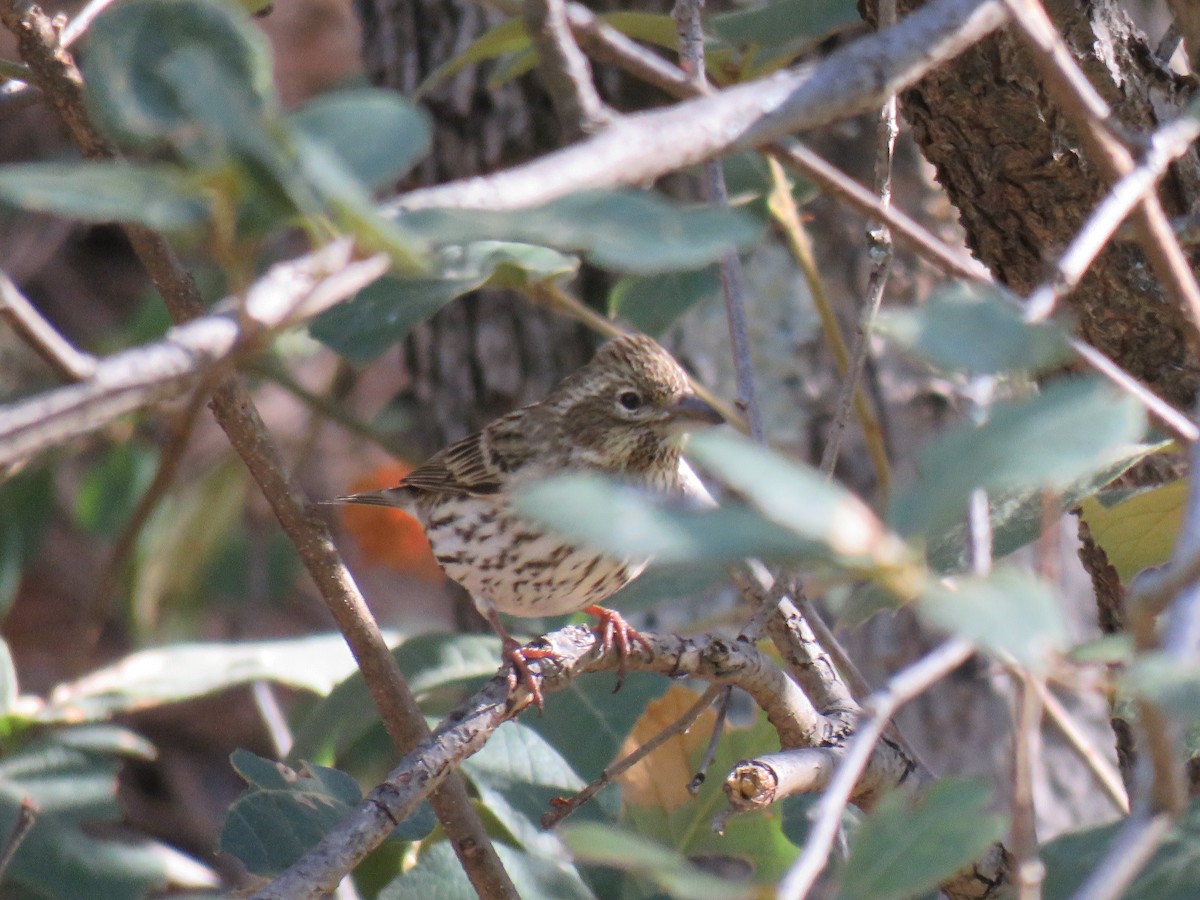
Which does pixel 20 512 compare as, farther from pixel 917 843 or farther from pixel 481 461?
pixel 917 843

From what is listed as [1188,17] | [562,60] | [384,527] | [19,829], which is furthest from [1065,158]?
[384,527]

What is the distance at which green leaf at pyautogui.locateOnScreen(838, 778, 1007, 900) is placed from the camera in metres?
0.91

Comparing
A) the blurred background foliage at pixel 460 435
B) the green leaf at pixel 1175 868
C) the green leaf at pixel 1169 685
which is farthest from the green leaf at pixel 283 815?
the green leaf at pixel 1169 685

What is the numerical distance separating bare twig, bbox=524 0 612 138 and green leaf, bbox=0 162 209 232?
17.9 inches

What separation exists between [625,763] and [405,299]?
2.78ft

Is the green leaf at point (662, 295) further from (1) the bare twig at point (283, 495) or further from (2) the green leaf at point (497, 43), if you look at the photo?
(1) the bare twig at point (283, 495)

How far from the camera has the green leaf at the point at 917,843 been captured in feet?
2.98

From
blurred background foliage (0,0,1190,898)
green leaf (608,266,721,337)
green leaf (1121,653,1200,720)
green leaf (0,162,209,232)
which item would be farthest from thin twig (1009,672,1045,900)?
green leaf (608,266,721,337)

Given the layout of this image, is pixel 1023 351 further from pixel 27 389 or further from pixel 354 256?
pixel 27 389

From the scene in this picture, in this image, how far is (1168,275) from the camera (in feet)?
4.04

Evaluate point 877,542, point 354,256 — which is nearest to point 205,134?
point 354,256

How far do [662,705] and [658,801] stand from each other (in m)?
0.33

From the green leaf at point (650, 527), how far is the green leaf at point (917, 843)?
0.78 ft

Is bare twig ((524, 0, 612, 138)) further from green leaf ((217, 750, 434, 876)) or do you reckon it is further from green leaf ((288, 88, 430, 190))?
green leaf ((217, 750, 434, 876))
